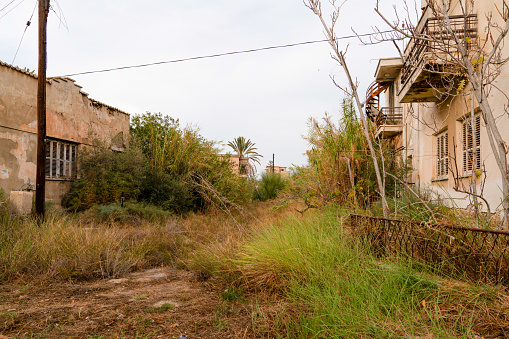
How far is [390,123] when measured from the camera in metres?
13.8

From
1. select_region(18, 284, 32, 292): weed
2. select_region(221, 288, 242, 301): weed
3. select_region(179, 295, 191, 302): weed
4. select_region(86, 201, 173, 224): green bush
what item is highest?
select_region(86, 201, 173, 224): green bush

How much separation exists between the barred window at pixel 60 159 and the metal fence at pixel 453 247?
1037cm

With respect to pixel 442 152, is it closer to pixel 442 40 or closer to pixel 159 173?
pixel 442 40

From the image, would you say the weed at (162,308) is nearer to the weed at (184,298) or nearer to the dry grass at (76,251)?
the weed at (184,298)

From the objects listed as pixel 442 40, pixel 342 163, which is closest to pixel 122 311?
pixel 442 40

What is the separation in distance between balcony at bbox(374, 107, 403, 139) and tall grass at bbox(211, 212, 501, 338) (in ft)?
30.5

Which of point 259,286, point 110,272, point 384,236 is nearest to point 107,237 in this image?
point 110,272

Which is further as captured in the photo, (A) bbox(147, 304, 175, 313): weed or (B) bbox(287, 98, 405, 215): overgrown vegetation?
(B) bbox(287, 98, 405, 215): overgrown vegetation

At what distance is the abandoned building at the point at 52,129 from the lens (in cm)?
960

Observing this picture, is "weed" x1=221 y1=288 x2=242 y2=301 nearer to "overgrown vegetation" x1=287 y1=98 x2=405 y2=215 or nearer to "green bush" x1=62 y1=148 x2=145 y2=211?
"overgrown vegetation" x1=287 y1=98 x2=405 y2=215

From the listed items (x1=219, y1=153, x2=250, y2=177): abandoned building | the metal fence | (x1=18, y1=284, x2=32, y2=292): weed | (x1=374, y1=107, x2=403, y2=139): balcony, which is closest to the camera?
the metal fence

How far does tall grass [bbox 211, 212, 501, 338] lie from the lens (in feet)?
8.52

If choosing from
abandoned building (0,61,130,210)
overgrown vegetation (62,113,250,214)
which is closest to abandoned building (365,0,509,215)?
overgrown vegetation (62,113,250,214)

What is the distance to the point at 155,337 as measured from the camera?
3252 millimetres
